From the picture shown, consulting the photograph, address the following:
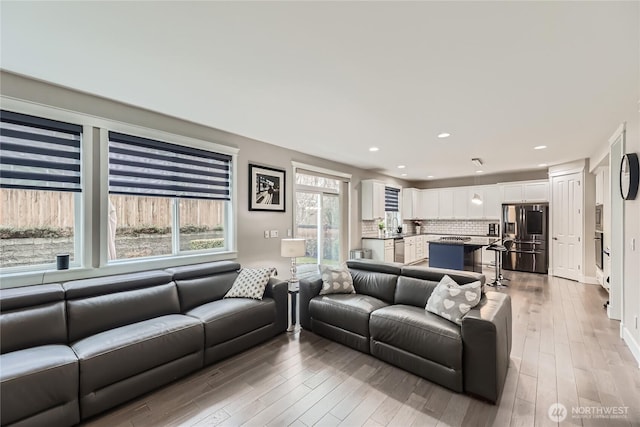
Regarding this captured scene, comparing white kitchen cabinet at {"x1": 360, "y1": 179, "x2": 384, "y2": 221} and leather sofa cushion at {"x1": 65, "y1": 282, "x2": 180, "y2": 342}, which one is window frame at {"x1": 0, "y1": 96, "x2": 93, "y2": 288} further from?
white kitchen cabinet at {"x1": 360, "y1": 179, "x2": 384, "y2": 221}

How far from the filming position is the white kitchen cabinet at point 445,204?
27.7ft

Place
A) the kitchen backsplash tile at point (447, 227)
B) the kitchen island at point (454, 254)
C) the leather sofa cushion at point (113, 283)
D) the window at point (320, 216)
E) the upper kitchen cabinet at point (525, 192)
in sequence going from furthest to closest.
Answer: the kitchen backsplash tile at point (447, 227) → the upper kitchen cabinet at point (525, 192) → the kitchen island at point (454, 254) → the window at point (320, 216) → the leather sofa cushion at point (113, 283)

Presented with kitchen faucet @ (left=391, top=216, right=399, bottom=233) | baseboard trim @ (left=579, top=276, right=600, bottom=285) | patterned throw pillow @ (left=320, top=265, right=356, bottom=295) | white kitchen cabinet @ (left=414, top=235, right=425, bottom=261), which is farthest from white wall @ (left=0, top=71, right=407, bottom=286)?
baseboard trim @ (left=579, top=276, right=600, bottom=285)

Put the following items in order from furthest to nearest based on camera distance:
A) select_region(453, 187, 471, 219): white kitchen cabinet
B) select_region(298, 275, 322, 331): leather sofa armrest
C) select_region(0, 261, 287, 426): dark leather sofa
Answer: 1. select_region(453, 187, 471, 219): white kitchen cabinet
2. select_region(298, 275, 322, 331): leather sofa armrest
3. select_region(0, 261, 287, 426): dark leather sofa

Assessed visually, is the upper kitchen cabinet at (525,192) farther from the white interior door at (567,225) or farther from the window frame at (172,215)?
the window frame at (172,215)

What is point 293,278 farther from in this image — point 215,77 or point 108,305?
point 215,77

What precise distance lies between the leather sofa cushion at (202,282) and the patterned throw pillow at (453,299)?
7.62 feet

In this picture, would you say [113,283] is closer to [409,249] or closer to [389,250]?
[389,250]

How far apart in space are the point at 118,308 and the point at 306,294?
192 centimetres

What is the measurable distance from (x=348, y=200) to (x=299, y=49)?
4618 millimetres

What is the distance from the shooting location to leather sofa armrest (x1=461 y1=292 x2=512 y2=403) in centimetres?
205

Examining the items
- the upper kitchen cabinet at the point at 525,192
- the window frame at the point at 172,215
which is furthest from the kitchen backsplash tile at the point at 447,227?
the window frame at the point at 172,215

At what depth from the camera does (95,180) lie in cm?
281

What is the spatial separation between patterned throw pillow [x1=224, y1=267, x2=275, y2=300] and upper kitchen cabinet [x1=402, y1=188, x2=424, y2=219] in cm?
608
